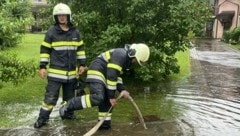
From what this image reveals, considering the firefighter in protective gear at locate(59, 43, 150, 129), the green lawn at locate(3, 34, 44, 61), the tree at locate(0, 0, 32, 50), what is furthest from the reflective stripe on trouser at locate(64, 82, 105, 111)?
the green lawn at locate(3, 34, 44, 61)

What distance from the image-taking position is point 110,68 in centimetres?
661

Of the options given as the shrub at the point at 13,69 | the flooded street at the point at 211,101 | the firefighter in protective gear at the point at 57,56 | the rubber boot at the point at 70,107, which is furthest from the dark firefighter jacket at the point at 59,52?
the flooded street at the point at 211,101

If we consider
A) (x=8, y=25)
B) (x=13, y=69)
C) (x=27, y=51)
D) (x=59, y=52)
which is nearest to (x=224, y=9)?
(x=27, y=51)

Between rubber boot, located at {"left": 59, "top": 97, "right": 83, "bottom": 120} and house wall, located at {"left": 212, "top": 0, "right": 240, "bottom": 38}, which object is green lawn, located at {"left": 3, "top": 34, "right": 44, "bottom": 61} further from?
house wall, located at {"left": 212, "top": 0, "right": 240, "bottom": 38}

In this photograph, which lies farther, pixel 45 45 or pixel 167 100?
pixel 167 100

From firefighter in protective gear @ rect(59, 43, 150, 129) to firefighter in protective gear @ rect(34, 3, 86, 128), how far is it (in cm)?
37

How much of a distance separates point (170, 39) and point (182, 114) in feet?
11.2

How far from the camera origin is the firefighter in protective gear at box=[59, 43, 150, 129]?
21.8 ft

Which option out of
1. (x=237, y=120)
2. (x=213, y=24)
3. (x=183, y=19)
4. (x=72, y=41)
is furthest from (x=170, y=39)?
(x=213, y=24)

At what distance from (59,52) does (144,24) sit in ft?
13.5

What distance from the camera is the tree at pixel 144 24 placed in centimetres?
A: 1061

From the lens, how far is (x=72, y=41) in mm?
7359

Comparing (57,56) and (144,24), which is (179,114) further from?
(144,24)

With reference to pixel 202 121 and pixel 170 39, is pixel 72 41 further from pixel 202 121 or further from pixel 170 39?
pixel 170 39
